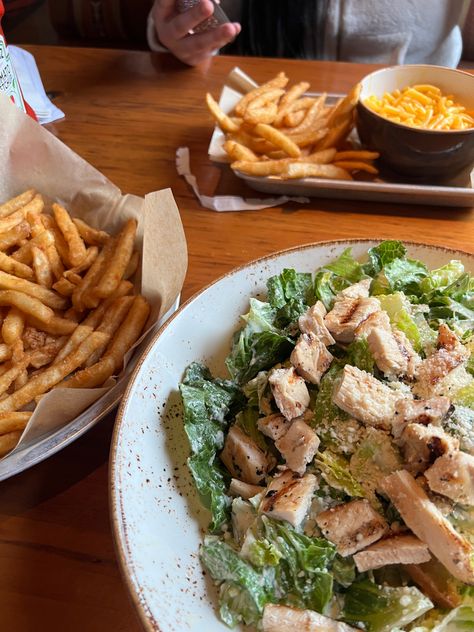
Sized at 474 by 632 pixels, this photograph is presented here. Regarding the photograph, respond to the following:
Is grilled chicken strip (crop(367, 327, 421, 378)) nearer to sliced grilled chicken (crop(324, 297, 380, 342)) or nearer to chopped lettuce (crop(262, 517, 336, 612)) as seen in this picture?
sliced grilled chicken (crop(324, 297, 380, 342))

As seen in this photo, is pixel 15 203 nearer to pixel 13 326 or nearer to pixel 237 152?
pixel 13 326

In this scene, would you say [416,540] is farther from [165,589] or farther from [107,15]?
[107,15]

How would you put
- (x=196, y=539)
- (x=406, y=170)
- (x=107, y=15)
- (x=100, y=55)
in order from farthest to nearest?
(x=107, y=15)
(x=100, y=55)
(x=406, y=170)
(x=196, y=539)

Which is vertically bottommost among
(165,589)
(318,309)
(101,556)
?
(101,556)

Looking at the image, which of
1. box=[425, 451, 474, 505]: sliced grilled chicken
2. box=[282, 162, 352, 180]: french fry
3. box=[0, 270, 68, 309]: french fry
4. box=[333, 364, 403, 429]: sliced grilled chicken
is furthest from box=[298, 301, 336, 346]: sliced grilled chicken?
box=[282, 162, 352, 180]: french fry

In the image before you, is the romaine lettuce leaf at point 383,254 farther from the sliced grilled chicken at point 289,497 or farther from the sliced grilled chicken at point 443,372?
the sliced grilled chicken at point 289,497

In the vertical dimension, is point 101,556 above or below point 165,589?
below


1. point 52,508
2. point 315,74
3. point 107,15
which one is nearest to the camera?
point 52,508

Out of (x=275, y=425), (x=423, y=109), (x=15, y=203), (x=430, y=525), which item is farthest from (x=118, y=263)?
(x=423, y=109)

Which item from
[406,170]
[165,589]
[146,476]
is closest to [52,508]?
[146,476]
